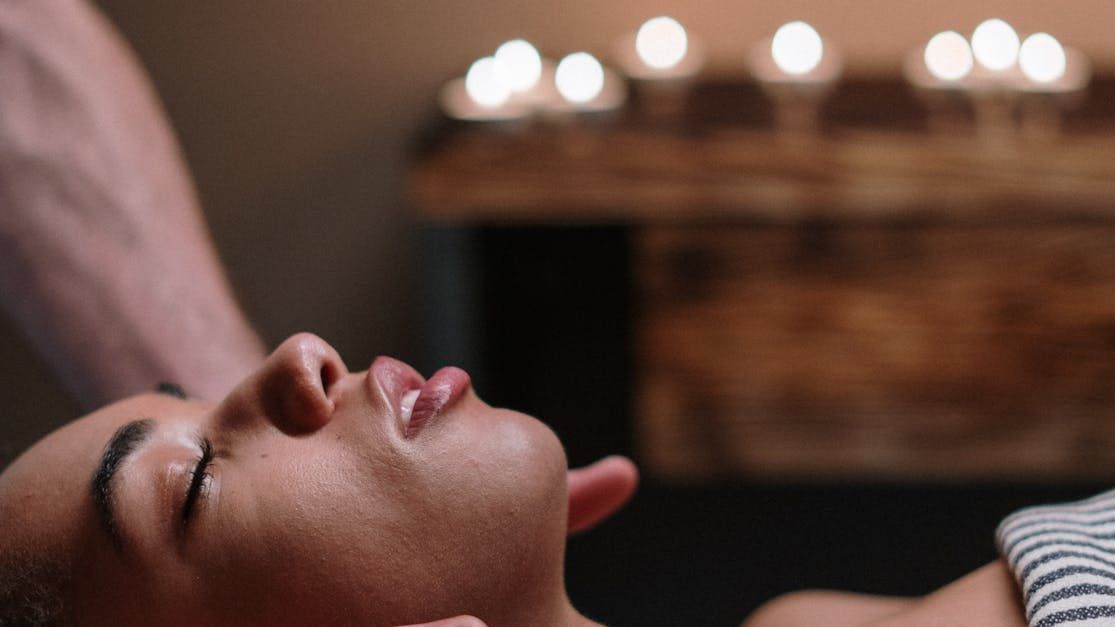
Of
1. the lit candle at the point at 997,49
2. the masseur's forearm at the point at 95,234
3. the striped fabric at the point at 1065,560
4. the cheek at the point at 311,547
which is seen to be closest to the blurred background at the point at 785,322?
the lit candle at the point at 997,49

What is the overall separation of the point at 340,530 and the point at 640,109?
1947 mm

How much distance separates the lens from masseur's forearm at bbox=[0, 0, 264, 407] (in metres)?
1.25

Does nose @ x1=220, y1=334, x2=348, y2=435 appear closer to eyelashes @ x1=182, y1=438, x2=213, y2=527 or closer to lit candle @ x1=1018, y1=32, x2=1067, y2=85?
eyelashes @ x1=182, y1=438, x2=213, y2=527

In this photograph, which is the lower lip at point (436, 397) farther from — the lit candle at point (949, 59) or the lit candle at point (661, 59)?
the lit candle at point (949, 59)

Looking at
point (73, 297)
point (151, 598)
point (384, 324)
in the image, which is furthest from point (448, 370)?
point (384, 324)

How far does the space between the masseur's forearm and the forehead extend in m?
0.35

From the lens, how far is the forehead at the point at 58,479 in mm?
806

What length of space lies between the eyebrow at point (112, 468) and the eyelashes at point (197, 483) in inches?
1.7

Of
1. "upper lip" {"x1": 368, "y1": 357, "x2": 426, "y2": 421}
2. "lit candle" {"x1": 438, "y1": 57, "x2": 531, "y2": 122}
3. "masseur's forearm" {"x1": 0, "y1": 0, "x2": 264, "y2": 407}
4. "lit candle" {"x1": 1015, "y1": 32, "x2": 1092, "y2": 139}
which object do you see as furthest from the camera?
"lit candle" {"x1": 438, "y1": 57, "x2": 531, "y2": 122}

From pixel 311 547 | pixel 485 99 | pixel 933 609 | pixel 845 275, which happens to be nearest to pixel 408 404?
pixel 311 547

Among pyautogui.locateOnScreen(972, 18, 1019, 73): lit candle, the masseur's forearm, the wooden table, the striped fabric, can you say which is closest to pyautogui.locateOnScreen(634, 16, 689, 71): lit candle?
the wooden table

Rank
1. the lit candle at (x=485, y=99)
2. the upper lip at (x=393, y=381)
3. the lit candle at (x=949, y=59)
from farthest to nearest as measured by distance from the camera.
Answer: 1. the lit candle at (x=949, y=59)
2. the lit candle at (x=485, y=99)
3. the upper lip at (x=393, y=381)

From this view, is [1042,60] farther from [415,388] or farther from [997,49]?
[415,388]

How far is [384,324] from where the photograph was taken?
329cm
